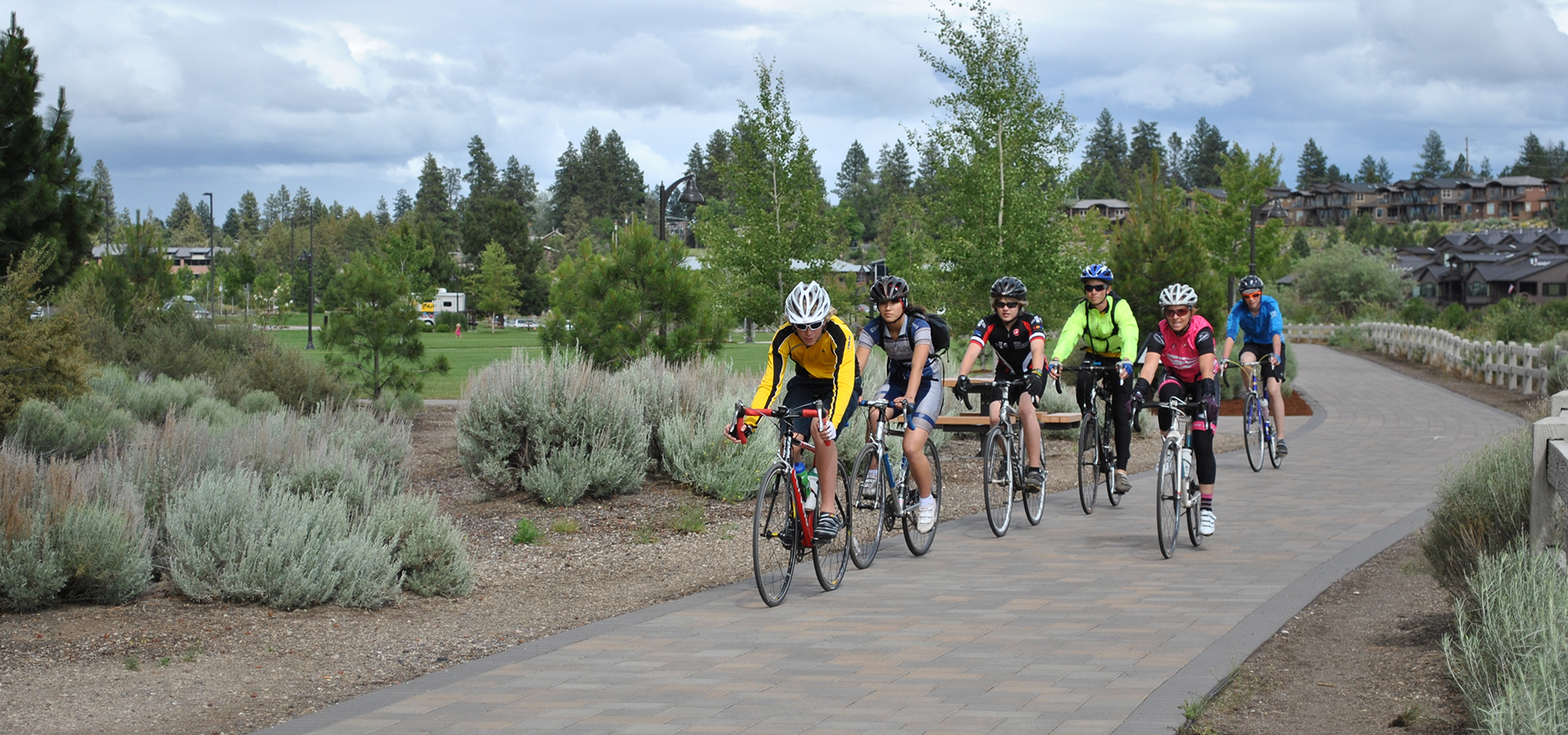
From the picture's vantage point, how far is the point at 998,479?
9.47 m

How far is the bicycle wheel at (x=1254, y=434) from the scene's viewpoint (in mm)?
13594

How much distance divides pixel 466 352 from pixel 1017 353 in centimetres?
4176

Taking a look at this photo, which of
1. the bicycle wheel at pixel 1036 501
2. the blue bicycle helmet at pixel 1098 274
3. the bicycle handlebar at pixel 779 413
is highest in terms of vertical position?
the blue bicycle helmet at pixel 1098 274

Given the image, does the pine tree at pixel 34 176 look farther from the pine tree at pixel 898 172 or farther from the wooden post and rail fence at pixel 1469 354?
the pine tree at pixel 898 172

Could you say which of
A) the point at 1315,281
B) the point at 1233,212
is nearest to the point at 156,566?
the point at 1233,212

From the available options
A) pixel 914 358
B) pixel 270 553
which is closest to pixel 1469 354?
pixel 914 358

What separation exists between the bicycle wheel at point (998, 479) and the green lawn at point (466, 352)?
577 cm

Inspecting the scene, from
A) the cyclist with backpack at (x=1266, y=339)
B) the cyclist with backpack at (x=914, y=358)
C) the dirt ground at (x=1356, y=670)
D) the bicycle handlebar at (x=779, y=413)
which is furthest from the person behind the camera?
the cyclist with backpack at (x=1266, y=339)

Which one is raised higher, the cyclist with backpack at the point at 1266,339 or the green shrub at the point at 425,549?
the cyclist with backpack at the point at 1266,339

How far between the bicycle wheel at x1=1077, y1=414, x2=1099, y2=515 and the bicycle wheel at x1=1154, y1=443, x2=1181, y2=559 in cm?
171

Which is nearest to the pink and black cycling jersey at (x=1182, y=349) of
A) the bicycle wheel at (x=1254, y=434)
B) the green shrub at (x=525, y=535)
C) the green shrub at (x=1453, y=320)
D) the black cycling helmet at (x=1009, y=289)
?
the black cycling helmet at (x=1009, y=289)

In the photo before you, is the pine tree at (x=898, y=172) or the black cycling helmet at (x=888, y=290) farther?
the pine tree at (x=898, y=172)

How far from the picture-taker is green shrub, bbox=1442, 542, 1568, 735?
12.2ft

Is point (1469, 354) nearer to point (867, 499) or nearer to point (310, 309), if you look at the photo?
point (867, 499)
